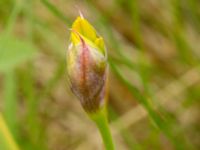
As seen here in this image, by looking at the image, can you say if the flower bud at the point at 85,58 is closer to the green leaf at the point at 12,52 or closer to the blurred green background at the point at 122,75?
the green leaf at the point at 12,52

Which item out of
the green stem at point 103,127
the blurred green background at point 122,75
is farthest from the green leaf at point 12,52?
the green stem at point 103,127

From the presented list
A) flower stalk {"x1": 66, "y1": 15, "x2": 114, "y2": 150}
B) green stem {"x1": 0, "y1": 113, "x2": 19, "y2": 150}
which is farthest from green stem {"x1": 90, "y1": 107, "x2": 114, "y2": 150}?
green stem {"x1": 0, "y1": 113, "x2": 19, "y2": 150}

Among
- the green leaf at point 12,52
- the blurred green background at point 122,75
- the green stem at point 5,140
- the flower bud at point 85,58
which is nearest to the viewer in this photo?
the flower bud at point 85,58

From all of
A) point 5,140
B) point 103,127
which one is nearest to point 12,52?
point 5,140

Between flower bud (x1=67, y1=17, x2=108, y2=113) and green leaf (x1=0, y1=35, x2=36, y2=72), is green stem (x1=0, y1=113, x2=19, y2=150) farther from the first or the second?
flower bud (x1=67, y1=17, x2=108, y2=113)

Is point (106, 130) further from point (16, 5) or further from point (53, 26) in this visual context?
point (53, 26)
